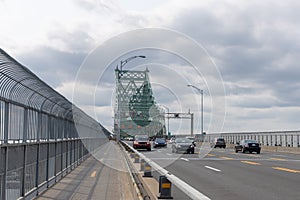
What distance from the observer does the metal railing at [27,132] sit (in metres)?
8.78

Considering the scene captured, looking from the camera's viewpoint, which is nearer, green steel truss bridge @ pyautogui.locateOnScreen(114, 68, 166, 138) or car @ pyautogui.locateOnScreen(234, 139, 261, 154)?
car @ pyautogui.locateOnScreen(234, 139, 261, 154)

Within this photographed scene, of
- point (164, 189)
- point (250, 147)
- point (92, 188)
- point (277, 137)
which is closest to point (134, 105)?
point (277, 137)

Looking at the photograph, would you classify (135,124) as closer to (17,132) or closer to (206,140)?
(206,140)

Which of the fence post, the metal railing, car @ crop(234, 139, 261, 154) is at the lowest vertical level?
car @ crop(234, 139, 261, 154)

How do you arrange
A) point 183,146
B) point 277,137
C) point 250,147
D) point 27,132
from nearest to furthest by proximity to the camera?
1. point 27,132
2. point 183,146
3. point 250,147
4. point 277,137

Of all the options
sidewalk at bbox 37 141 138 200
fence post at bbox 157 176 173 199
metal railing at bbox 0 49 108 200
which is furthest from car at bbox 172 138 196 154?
fence post at bbox 157 176 173 199

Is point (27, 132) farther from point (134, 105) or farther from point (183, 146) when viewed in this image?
point (134, 105)

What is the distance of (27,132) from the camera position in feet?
36.6

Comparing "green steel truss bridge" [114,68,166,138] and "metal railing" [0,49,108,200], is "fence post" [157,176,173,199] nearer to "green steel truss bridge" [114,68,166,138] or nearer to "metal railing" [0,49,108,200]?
"metal railing" [0,49,108,200]

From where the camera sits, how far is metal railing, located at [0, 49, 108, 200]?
28.8 feet

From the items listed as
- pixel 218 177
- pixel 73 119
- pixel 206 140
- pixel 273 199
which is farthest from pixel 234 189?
pixel 206 140

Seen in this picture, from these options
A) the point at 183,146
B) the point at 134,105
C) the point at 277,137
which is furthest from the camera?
the point at 134,105

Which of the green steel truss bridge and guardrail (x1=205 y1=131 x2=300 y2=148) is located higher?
the green steel truss bridge

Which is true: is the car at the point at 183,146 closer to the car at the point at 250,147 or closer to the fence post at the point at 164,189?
the car at the point at 250,147
